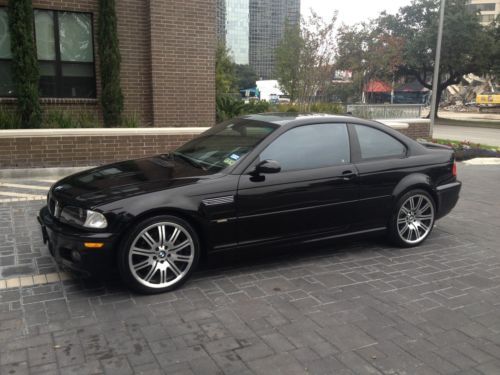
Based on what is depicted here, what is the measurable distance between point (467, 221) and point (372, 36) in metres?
21.7

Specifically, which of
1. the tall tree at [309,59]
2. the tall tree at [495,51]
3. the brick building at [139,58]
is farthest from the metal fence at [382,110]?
the tall tree at [495,51]

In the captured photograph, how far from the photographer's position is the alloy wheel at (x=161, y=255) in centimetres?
416

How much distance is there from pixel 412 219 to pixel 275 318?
2.57m

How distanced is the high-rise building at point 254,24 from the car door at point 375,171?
19357 mm

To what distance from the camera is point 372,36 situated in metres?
26.6

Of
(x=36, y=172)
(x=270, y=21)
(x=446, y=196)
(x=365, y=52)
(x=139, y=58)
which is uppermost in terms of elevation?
(x=270, y=21)

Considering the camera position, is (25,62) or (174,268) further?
(25,62)

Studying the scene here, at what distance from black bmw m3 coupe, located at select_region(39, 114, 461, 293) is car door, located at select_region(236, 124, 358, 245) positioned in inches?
0.4

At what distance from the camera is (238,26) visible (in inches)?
1638

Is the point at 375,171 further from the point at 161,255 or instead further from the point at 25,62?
the point at 25,62

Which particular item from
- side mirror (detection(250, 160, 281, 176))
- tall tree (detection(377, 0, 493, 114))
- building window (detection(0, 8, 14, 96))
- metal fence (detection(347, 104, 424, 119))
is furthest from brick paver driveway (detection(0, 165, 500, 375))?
tall tree (detection(377, 0, 493, 114))

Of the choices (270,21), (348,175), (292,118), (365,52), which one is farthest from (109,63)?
(270,21)

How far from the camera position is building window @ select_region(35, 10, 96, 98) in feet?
37.3

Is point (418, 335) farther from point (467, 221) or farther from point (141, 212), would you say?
point (467, 221)
